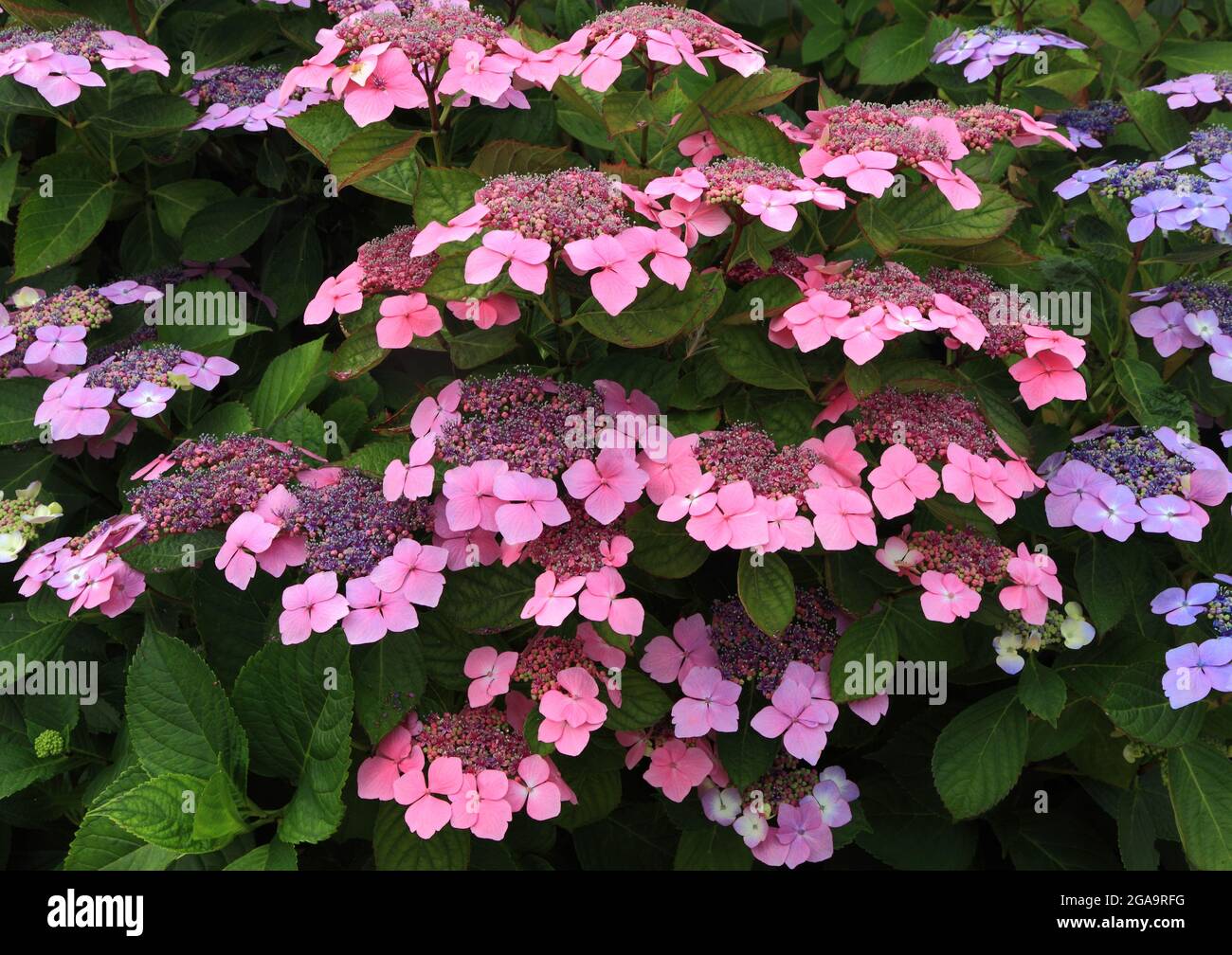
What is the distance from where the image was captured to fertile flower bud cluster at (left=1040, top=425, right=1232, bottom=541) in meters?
1.41

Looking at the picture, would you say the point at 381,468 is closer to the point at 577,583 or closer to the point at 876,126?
the point at 577,583

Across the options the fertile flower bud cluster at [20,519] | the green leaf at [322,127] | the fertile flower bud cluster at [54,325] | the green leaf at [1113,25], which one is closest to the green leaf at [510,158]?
the green leaf at [322,127]

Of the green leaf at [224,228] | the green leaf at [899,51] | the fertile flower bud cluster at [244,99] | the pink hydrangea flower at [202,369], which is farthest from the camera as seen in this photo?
the green leaf at [899,51]

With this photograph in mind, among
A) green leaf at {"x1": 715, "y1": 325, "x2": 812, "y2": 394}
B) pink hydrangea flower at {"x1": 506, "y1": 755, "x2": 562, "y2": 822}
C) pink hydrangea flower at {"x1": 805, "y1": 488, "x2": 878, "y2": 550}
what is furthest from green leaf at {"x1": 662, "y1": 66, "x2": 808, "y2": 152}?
pink hydrangea flower at {"x1": 506, "y1": 755, "x2": 562, "y2": 822}

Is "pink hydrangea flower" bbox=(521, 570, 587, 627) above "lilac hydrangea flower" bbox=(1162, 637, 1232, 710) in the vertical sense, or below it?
above

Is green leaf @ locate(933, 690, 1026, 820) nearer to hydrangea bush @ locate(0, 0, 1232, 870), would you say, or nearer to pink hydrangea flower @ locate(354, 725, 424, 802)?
hydrangea bush @ locate(0, 0, 1232, 870)

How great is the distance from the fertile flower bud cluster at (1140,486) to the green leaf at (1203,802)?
283 millimetres

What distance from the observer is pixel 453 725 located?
140cm

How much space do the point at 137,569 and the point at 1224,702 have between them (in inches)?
55.7

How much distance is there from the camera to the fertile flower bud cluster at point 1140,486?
1.41 meters

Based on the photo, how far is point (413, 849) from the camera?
1.41 meters

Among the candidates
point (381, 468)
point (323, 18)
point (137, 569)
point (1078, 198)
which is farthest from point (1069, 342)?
point (323, 18)

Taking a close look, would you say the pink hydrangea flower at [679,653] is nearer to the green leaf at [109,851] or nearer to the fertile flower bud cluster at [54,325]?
the green leaf at [109,851]

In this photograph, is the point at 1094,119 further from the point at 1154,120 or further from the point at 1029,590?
the point at 1029,590
